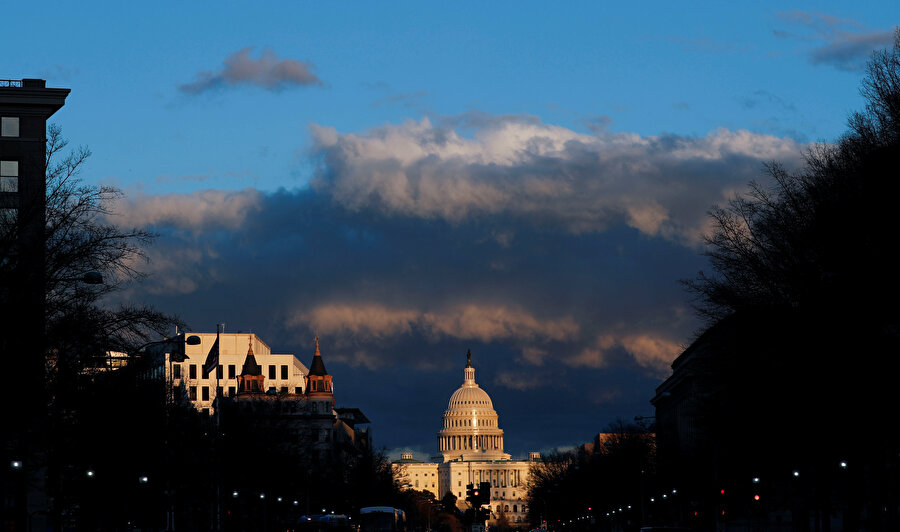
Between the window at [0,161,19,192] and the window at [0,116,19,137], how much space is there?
1777 millimetres

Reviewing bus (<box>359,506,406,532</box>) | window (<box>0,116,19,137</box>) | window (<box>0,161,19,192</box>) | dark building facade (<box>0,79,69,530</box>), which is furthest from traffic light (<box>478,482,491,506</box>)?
dark building facade (<box>0,79,69,530</box>)

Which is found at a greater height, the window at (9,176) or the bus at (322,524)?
the window at (9,176)

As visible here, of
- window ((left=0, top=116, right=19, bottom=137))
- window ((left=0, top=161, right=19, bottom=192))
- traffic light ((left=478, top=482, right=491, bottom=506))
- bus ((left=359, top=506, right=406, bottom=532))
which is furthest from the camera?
bus ((left=359, top=506, right=406, bottom=532))

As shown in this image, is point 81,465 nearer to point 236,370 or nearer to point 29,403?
point 29,403

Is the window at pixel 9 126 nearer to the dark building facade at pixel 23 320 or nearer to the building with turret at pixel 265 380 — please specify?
the dark building facade at pixel 23 320

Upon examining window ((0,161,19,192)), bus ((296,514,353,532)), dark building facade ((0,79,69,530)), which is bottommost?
bus ((296,514,353,532))

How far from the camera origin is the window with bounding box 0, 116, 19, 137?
74.9 metres

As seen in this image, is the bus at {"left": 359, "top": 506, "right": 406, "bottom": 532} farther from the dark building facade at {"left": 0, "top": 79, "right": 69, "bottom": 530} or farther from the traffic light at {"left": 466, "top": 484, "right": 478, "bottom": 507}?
the dark building facade at {"left": 0, "top": 79, "right": 69, "bottom": 530}

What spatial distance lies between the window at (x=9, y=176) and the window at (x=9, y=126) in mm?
1777

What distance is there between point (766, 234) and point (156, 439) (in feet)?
99.8

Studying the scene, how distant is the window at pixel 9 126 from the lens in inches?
2950

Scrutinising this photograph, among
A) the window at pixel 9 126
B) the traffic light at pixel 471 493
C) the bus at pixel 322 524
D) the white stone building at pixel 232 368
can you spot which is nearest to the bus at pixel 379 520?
the bus at pixel 322 524

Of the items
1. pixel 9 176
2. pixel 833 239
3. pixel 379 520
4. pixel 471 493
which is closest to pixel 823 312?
pixel 833 239

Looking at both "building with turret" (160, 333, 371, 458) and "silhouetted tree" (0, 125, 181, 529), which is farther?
"building with turret" (160, 333, 371, 458)
